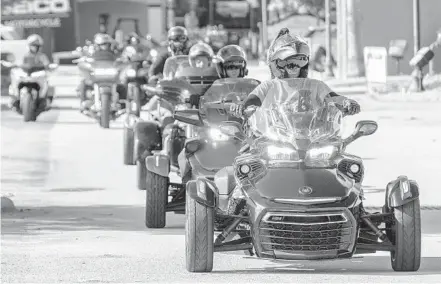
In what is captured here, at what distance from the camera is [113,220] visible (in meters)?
14.9

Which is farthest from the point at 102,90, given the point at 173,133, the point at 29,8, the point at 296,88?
the point at 29,8

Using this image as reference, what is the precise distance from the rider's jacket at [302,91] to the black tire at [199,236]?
104 centimetres

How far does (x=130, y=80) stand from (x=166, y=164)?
15417 millimetres

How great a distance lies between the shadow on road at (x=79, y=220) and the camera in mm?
14203

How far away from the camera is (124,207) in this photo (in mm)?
16031

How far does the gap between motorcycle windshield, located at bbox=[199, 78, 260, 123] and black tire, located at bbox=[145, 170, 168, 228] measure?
1.20 metres

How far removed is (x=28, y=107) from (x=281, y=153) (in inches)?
832

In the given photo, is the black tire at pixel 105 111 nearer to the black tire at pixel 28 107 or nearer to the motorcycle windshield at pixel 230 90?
the black tire at pixel 28 107

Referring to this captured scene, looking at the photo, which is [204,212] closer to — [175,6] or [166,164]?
[166,164]

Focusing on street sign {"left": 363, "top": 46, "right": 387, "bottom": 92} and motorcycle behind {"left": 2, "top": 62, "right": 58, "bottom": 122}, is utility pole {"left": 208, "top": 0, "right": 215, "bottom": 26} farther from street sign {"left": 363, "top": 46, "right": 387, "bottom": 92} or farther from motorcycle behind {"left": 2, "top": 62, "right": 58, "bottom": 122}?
motorcycle behind {"left": 2, "top": 62, "right": 58, "bottom": 122}

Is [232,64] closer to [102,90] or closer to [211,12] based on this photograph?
[102,90]

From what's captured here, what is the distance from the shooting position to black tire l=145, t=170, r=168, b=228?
45.2 ft

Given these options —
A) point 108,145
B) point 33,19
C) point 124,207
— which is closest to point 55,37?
point 33,19

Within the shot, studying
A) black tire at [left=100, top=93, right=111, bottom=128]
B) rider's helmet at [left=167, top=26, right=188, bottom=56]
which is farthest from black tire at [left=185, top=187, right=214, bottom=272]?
black tire at [left=100, top=93, right=111, bottom=128]
